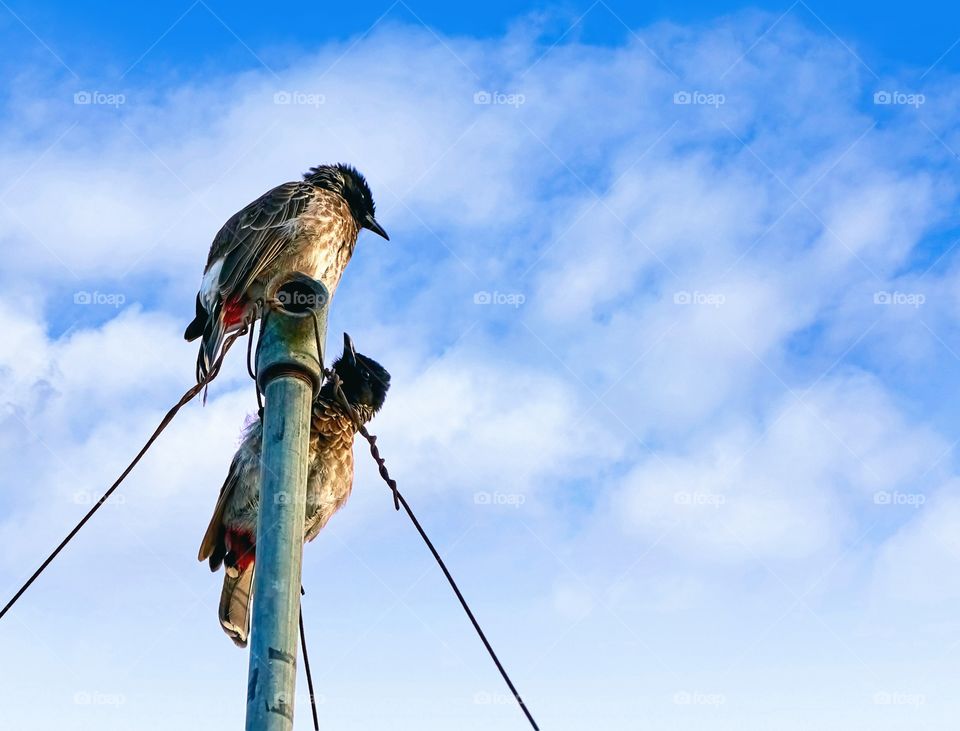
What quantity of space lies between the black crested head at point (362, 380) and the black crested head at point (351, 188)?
1.94 m

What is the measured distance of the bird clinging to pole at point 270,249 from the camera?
6.14 metres

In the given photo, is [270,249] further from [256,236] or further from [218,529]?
[218,529]

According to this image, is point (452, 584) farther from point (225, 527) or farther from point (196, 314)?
point (196, 314)

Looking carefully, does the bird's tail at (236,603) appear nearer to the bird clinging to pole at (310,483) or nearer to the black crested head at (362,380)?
the bird clinging to pole at (310,483)

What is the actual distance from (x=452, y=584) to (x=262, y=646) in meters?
0.98

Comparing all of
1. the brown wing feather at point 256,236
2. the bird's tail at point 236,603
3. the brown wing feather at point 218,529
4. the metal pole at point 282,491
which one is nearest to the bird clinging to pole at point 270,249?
the brown wing feather at point 256,236

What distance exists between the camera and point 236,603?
5.66m

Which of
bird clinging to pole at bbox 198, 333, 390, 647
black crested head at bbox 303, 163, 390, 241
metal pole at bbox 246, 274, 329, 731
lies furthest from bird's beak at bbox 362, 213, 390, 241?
metal pole at bbox 246, 274, 329, 731

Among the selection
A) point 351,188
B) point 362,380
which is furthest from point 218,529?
point 351,188

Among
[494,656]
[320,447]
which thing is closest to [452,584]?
[494,656]

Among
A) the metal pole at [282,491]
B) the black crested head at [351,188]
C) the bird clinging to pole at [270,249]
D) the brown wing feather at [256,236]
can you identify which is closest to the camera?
the metal pole at [282,491]

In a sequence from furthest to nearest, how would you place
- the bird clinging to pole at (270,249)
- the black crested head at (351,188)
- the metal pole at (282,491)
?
the black crested head at (351,188) → the bird clinging to pole at (270,249) → the metal pole at (282,491)

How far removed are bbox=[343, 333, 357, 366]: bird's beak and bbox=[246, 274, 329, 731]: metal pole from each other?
1.40 metres

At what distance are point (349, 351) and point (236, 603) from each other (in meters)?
1.44
